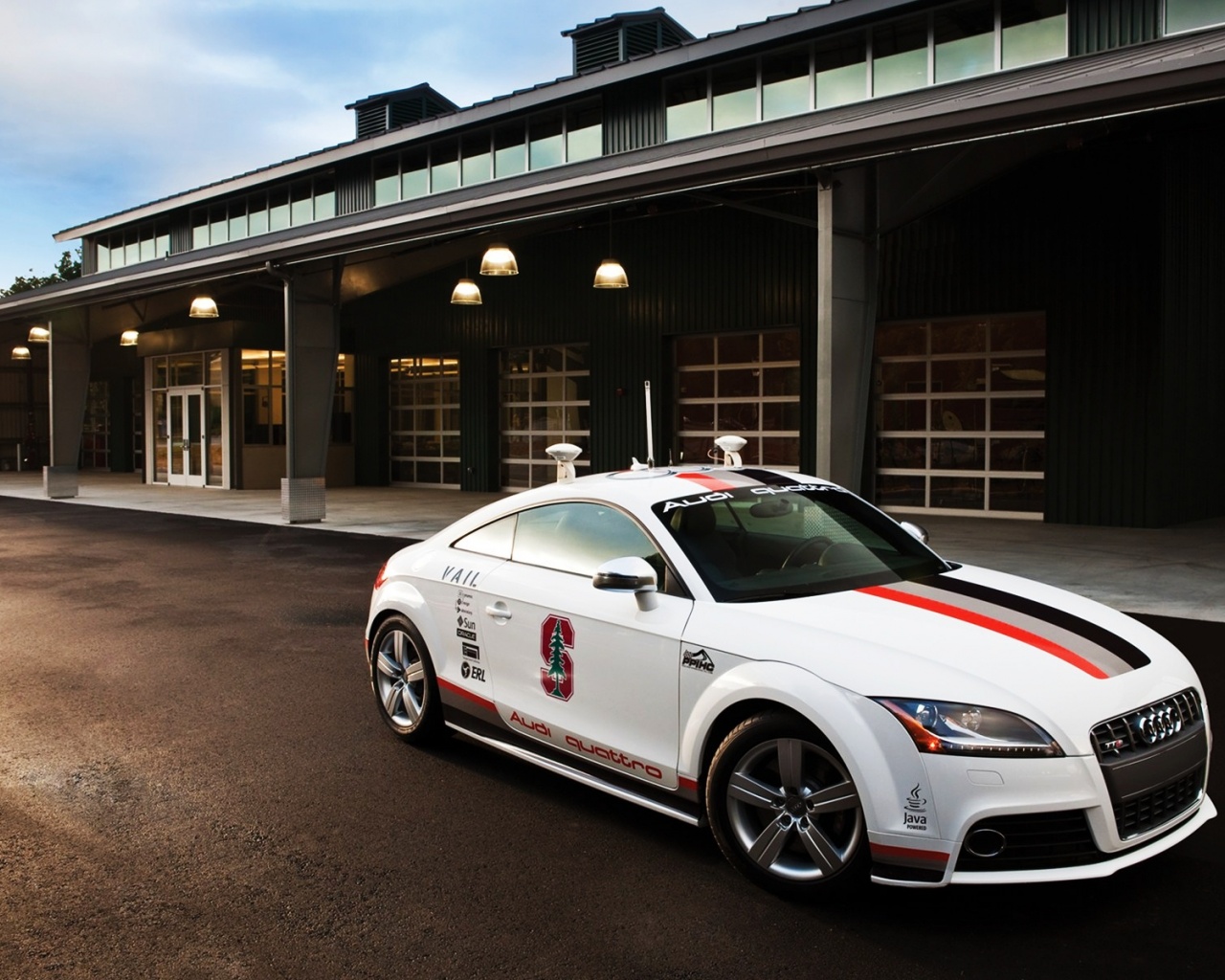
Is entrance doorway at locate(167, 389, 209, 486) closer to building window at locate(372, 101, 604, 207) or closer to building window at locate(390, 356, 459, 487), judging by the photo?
building window at locate(390, 356, 459, 487)

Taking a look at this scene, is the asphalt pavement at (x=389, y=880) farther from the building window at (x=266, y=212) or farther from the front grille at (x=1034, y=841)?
the building window at (x=266, y=212)

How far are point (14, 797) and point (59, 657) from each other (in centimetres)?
307

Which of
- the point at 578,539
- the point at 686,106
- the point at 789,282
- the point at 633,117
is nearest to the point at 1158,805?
the point at 578,539

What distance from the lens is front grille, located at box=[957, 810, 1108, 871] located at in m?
3.21

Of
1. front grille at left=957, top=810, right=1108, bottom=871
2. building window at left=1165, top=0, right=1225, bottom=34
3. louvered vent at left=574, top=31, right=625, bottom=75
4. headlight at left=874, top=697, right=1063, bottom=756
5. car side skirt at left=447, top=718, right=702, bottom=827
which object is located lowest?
car side skirt at left=447, top=718, right=702, bottom=827

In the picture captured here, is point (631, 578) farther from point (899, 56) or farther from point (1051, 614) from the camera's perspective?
point (899, 56)

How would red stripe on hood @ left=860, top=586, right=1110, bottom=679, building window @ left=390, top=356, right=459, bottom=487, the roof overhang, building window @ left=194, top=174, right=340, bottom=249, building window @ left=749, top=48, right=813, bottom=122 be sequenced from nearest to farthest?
red stripe on hood @ left=860, top=586, right=1110, bottom=679
the roof overhang
building window @ left=749, top=48, right=813, bottom=122
building window @ left=390, top=356, right=459, bottom=487
building window @ left=194, top=174, right=340, bottom=249

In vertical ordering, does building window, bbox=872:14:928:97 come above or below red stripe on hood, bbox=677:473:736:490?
above

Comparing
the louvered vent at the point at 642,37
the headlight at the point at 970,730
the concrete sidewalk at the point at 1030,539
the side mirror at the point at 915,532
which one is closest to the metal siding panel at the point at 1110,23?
the concrete sidewalk at the point at 1030,539

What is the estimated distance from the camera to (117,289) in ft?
72.6

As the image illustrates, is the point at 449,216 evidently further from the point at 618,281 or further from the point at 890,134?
the point at 890,134

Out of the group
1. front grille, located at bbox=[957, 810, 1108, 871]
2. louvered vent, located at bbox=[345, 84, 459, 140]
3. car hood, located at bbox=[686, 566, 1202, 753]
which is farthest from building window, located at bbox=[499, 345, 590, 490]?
front grille, located at bbox=[957, 810, 1108, 871]

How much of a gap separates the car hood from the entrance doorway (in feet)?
86.7

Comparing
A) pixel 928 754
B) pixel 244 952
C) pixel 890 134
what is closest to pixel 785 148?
pixel 890 134
